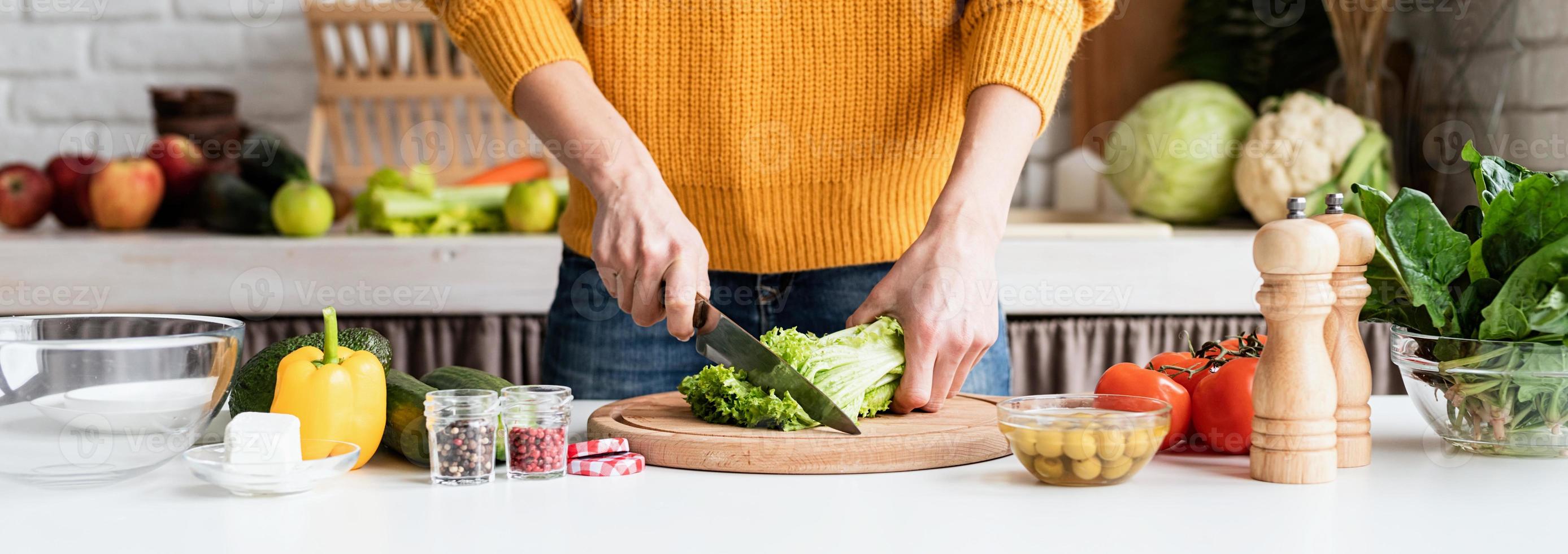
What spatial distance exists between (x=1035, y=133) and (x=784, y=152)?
309 mm

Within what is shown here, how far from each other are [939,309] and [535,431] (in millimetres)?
385

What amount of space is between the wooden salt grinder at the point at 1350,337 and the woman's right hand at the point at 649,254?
531 mm

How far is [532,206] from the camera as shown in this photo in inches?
89.7

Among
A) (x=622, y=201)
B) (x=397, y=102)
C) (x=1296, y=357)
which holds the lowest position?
(x=1296, y=357)

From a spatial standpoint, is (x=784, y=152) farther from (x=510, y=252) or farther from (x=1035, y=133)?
(x=510, y=252)

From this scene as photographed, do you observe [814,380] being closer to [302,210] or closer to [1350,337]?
[1350,337]

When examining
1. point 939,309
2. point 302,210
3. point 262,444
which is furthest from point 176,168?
point 939,309

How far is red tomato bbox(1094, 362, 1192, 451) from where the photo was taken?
1002 millimetres

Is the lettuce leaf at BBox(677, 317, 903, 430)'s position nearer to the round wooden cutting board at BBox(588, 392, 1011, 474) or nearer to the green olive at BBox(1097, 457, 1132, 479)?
the round wooden cutting board at BBox(588, 392, 1011, 474)

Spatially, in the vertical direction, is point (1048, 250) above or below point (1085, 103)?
below

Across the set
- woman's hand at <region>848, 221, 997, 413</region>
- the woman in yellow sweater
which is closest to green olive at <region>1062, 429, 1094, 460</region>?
woman's hand at <region>848, 221, 997, 413</region>

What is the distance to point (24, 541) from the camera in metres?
0.73

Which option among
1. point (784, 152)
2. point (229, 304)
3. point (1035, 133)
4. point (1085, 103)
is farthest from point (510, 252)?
point (1085, 103)

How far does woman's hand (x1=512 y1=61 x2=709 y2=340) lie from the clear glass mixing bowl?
36 centimetres
